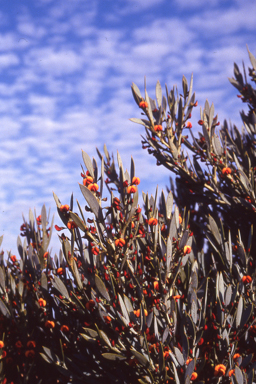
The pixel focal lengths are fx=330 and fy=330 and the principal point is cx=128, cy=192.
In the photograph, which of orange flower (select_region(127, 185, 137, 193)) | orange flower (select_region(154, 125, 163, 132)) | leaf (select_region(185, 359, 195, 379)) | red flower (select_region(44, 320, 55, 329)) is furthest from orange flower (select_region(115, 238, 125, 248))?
orange flower (select_region(154, 125, 163, 132))

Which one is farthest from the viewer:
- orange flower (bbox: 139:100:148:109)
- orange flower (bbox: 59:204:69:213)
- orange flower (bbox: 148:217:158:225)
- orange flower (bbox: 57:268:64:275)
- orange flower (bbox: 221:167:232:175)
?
orange flower (bbox: 221:167:232:175)

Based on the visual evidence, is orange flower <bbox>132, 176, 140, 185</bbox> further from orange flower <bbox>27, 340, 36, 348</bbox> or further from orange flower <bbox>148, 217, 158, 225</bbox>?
orange flower <bbox>27, 340, 36, 348</bbox>

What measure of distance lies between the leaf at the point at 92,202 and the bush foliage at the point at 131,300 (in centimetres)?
1

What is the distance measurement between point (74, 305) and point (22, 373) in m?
1.70

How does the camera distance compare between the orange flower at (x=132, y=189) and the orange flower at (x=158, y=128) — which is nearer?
the orange flower at (x=132, y=189)

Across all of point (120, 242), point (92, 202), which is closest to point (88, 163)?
point (92, 202)

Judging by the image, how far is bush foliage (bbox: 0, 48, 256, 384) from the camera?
3.74 metres

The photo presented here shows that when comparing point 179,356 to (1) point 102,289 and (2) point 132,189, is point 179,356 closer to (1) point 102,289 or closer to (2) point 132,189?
(1) point 102,289

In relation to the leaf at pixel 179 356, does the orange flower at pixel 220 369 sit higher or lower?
lower

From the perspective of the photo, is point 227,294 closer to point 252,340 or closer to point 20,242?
point 252,340

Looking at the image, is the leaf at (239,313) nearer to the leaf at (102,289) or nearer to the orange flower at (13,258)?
the leaf at (102,289)

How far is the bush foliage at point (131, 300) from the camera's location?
3.74 m

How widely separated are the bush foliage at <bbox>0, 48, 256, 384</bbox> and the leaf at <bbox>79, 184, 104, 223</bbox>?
0.04ft

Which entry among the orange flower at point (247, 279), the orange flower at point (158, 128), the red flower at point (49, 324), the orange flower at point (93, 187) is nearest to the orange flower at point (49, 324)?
the red flower at point (49, 324)
